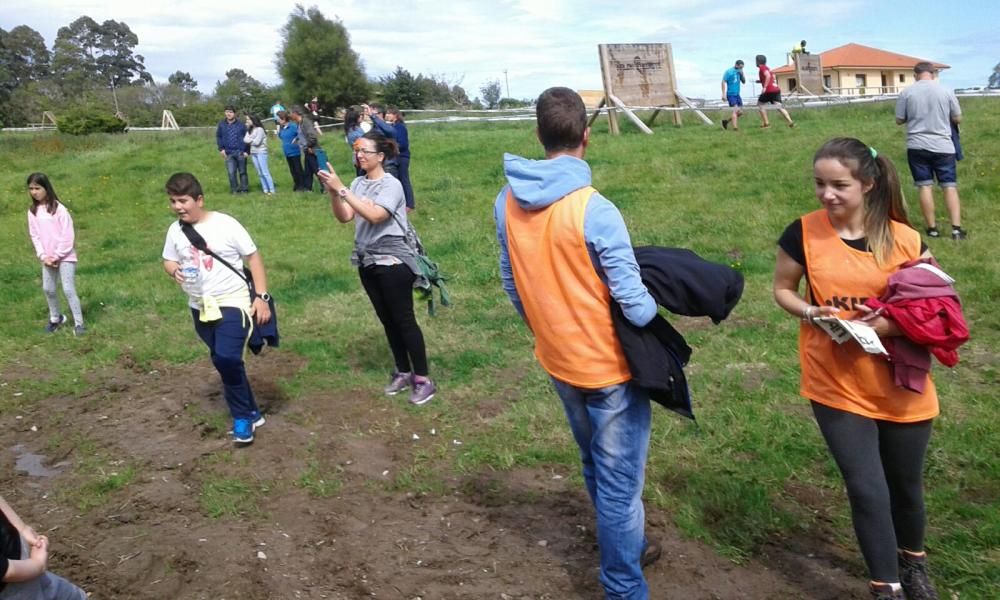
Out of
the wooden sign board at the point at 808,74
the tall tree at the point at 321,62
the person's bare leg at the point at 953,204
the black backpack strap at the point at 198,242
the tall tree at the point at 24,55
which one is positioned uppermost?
the tall tree at the point at 24,55

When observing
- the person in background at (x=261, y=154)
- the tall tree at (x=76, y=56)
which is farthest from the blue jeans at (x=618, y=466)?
the tall tree at (x=76, y=56)

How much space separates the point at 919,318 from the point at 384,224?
355cm

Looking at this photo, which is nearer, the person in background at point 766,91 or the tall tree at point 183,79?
the person in background at point 766,91

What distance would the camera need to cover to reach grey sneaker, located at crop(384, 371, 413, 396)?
6.11 meters

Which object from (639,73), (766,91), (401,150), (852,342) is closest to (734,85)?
(766,91)

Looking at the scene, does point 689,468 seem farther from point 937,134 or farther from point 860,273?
point 937,134

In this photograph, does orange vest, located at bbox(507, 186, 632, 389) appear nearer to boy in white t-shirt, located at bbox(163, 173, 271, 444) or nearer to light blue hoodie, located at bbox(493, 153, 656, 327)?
light blue hoodie, located at bbox(493, 153, 656, 327)

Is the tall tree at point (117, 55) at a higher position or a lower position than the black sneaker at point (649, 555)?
higher

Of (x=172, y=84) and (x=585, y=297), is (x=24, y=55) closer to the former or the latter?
(x=172, y=84)

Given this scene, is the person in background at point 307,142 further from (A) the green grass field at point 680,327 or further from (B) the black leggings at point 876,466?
(B) the black leggings at point 876,466

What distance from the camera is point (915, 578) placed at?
3.16m

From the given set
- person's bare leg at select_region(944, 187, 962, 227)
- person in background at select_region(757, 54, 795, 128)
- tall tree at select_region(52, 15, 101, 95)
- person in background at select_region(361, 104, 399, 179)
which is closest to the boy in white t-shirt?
person in background at select_region(361, 104, 399, 179)

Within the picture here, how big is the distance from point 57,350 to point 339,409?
3876mm

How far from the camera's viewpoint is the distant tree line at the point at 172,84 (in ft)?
128
